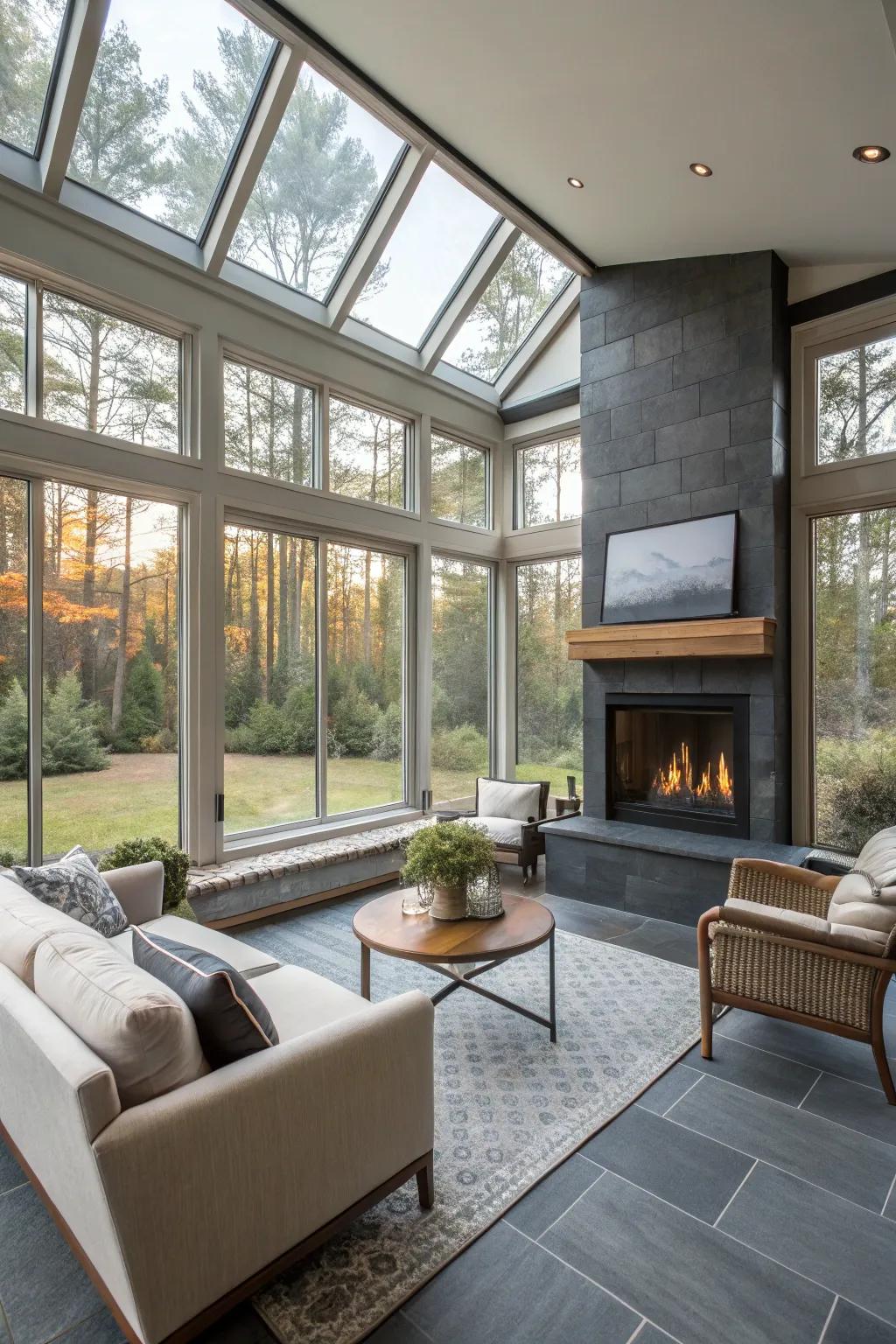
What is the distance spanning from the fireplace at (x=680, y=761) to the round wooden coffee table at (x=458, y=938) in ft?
6.43

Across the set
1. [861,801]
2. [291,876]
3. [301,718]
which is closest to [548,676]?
[301,718]

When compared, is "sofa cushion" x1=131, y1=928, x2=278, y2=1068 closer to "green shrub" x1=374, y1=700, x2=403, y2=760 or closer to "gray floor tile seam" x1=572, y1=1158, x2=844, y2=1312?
"gray floor tile seam" x1=572, y1=1158, x2=844, y2=1312

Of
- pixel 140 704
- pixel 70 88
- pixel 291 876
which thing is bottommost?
pixel 291 876

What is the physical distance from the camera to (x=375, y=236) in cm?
486

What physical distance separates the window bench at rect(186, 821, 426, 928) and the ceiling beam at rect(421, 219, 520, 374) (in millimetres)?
3745

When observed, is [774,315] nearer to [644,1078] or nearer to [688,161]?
[688,161]

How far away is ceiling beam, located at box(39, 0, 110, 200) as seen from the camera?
3.38 meters

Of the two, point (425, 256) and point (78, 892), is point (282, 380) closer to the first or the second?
point (425, 256)

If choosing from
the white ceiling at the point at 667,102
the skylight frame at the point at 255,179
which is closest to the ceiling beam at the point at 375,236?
the skylight frame at the point at 255,179

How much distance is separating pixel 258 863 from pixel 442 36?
14.4 ft

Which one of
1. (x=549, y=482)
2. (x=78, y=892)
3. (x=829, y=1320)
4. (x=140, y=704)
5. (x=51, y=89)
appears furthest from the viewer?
(x=549, y=482)

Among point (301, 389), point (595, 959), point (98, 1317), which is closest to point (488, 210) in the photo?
point (301, 389)

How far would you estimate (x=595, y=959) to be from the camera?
12.4ft

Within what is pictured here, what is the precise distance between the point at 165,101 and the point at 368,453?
2343mm
